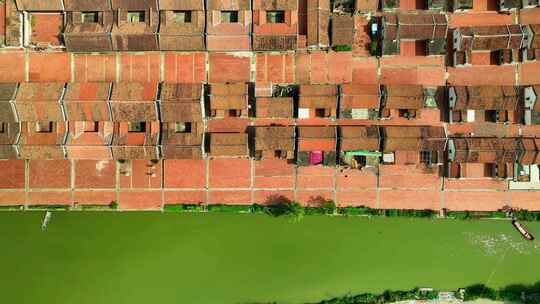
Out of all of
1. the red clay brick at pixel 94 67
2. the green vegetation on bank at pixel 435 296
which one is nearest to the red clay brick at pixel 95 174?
the red clay brick at pixel 94 67

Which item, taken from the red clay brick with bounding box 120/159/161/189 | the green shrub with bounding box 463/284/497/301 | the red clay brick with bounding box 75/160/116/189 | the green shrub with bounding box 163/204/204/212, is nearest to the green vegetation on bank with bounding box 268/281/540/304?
the green shrub with bounding box 463/284/497/301

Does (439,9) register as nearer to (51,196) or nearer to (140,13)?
(140,13)

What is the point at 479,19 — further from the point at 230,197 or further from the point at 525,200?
the point at 230,197

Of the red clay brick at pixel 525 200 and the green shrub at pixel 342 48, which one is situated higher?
the green shrub at pixel 342 48

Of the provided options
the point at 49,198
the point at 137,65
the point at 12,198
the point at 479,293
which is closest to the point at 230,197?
the point at 137,65

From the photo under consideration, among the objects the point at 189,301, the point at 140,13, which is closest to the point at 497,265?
the point at 189,301

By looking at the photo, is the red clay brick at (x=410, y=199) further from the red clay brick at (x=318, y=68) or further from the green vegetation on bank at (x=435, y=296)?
the red clay brick at (x=318, y=68)

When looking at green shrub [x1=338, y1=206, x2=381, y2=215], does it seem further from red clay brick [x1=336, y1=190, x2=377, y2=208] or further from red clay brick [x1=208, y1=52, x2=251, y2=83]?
red clay brick [x1=208, y1=52, x2=251, y2=83]
